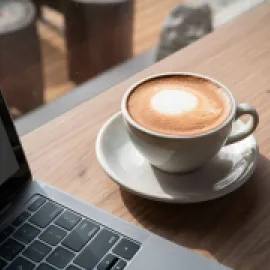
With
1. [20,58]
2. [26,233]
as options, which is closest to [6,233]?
[26,233]

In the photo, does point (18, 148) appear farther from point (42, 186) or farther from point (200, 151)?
point (200, 151)

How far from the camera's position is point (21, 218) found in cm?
44

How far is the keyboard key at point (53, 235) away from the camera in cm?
42

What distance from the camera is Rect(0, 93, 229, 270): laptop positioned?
0.40 m

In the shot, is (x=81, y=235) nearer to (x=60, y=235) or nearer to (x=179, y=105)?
(x=60, y=235)

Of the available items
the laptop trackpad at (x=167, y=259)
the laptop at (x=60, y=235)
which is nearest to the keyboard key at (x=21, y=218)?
the laptop at (x=60, y=235)

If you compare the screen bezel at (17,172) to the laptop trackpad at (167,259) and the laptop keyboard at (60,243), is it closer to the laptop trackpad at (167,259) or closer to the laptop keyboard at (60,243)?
the laptop keyboard at (60,243)

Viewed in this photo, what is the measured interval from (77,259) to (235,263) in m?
0.13

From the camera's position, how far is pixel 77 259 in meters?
0.41

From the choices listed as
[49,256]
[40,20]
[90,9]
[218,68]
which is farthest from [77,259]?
[40,20]

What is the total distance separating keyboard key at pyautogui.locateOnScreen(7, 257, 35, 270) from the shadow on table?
10 centimetres

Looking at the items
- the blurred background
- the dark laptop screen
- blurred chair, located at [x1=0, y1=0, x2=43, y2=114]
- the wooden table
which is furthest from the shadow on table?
blurred chair, located at [x1=0, y1=0, x2=43, y2=114]

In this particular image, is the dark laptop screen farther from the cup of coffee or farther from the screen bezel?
the cup of coffee

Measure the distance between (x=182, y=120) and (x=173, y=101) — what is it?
→ 0.10ft
